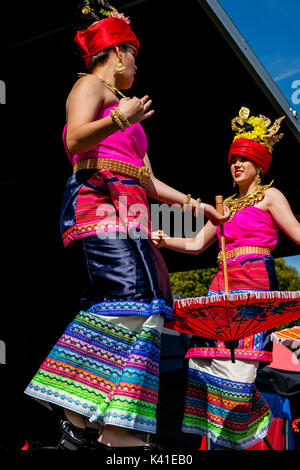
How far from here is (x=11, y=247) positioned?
23.7 feet

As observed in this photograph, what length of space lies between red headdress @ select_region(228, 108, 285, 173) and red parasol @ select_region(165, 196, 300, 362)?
1.50 meters

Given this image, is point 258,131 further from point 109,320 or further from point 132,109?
point 109,320

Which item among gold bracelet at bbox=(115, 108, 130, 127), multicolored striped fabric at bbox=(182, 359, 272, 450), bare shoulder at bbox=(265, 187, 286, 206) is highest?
gold bracelet at bbox=(115, 108, 130, 127)

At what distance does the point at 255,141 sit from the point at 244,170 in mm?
245

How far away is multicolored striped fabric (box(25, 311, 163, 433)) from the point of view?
191 cm

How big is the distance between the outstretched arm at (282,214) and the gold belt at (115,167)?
138 centimetres

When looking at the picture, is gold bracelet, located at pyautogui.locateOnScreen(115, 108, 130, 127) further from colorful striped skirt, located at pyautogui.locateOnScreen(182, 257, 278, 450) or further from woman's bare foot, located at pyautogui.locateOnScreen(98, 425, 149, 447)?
colorful striped skirt, located at pyautogui.locateOnScreen(182, 257, 278, 450)

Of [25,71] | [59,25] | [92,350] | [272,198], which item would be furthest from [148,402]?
[25,71]

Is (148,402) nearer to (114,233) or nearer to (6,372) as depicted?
(114,233)

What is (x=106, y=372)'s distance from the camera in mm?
2002

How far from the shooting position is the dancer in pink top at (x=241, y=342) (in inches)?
124

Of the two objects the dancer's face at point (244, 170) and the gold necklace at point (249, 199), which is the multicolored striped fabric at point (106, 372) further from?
the dancer's face at point (244, 170)

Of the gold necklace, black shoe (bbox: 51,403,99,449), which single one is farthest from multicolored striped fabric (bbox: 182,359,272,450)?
black shoe (bbox: 51,403,99,449)

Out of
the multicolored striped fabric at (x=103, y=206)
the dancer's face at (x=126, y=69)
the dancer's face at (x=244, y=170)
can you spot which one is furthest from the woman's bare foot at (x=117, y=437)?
the dancer's face at (x=244, y=170)
